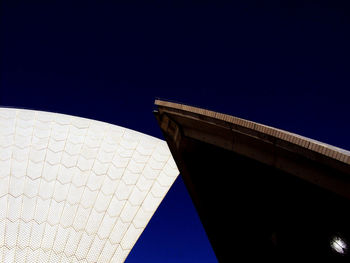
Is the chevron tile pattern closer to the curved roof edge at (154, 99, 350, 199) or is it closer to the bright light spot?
the curved roof edge at (154, 99, 350, 199)

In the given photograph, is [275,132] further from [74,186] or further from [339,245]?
[74,186]

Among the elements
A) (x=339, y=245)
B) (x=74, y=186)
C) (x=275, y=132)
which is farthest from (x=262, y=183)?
(x=74, y=186)

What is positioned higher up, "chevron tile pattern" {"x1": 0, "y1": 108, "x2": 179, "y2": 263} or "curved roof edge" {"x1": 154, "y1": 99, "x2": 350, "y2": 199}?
"curved roof edge" {"x1": 154, "y1": 99, "x2": 350, "y2": 199}

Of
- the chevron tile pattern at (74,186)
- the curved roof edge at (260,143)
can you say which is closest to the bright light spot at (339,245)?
the curved roof edge at (260,143)

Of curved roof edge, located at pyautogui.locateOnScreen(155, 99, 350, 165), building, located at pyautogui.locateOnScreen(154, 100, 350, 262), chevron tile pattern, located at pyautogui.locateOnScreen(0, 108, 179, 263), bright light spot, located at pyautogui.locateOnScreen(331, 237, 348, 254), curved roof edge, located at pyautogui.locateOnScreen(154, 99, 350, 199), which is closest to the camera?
curved roof edge, located at pyautogui.locateOnScreen(155, 99, 350, 165)

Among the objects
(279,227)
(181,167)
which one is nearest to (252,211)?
(279,227)

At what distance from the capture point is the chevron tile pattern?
7.99m

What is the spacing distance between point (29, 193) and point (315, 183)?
915 cm

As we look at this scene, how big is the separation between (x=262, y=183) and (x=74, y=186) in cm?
794

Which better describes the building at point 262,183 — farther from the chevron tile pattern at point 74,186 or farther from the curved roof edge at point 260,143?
the chevron tile pattern at point 74,186

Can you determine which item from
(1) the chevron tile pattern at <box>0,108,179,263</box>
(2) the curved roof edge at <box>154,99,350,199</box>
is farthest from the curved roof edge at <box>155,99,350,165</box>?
(1) the chevron tile pattern at <box>0,108,179,263</box>

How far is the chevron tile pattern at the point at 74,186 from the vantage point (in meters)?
7.99

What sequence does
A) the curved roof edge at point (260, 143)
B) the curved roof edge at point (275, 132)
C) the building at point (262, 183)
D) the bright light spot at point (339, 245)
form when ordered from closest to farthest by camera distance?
the curved roof edge at point (275, 132)
the curved roof edge at point (260, 143)
the building at point (262, 183)
the bright light spot at point (339, 245)

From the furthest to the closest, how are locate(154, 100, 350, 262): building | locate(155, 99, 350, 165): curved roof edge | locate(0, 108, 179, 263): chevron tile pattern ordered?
1. locate(0, 108, 179, 263): chevron tile pattern
2. locate(154, 100, 350, 262): building
3. locate(155, 99, 350, 165): curved roof edge
